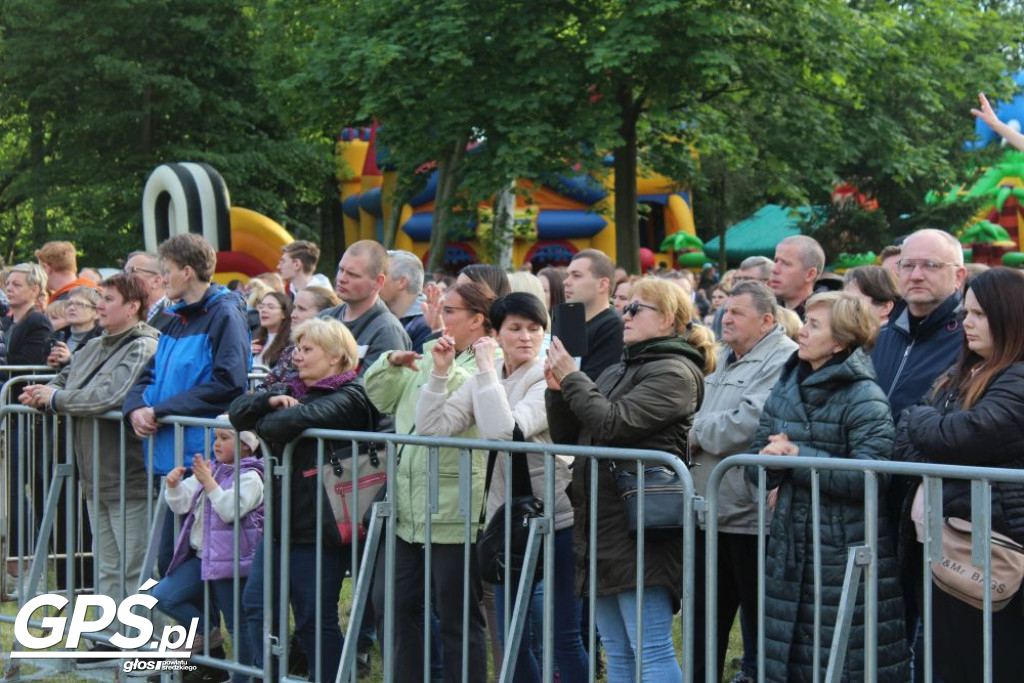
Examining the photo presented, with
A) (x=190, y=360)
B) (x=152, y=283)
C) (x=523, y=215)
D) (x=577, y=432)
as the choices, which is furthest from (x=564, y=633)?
(x=523, y=215)

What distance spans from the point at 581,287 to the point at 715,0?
1638 cm

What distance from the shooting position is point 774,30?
22625 mm

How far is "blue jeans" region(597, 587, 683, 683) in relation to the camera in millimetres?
4746

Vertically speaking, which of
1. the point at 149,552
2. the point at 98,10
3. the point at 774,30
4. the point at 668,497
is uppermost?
the point at 98,10

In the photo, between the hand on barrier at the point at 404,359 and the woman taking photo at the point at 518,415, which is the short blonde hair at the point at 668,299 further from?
the hand on barrier at the point at 404,359

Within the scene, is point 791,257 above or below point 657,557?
above

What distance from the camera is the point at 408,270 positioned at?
749cm

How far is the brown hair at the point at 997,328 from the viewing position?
433 centimetres

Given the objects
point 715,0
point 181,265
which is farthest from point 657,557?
point 715,0

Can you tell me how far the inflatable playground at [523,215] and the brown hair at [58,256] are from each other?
12.9 m

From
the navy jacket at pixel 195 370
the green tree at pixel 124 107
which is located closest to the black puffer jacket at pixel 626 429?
the navy jacket at pixel 195 370

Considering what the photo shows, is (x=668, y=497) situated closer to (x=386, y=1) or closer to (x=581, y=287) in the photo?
(x=581, y=287)

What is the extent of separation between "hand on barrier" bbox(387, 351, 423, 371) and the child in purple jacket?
0.88 meters

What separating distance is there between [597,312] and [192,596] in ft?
7.77
